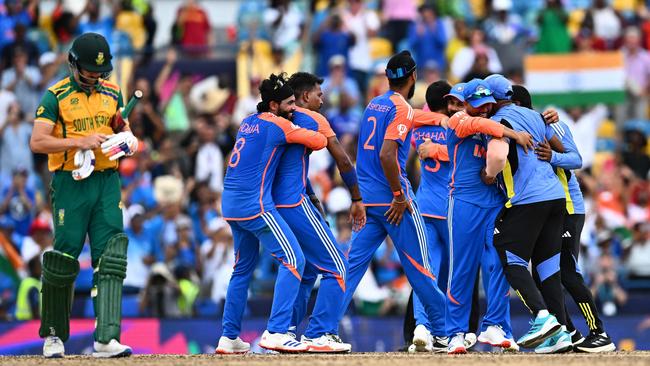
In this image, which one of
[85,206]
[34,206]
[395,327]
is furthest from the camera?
[34,206]

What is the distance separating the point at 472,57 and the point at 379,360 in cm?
1183

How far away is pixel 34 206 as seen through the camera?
19.7m

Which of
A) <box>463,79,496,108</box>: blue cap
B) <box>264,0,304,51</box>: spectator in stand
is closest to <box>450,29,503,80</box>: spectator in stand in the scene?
<box>264,0,304,51</box>: spectator in stand

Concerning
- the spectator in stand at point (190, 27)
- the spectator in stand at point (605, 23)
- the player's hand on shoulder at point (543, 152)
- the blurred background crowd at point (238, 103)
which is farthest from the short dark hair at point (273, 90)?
the spectator in stand at point (605, 23)

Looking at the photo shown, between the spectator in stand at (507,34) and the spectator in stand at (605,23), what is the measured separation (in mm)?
1116

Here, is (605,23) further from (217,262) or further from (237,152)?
(237,152)

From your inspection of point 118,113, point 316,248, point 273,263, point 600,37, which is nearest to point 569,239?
point 316,248

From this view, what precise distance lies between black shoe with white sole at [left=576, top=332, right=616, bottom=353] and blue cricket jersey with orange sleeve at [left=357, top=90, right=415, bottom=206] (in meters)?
2.08

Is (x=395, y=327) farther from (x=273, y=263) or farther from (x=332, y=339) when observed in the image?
(x=332, y=339)

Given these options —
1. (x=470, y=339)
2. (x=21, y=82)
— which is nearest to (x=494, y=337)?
(x=470, y=339)

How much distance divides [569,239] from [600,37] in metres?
11.7

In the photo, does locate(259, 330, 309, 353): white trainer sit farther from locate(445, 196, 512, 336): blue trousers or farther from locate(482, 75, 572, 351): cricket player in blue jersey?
locate(482, 75, 572, 351): cricket player in blue jersey

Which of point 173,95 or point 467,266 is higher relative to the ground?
point 173,95

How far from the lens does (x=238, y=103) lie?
21.7 m
